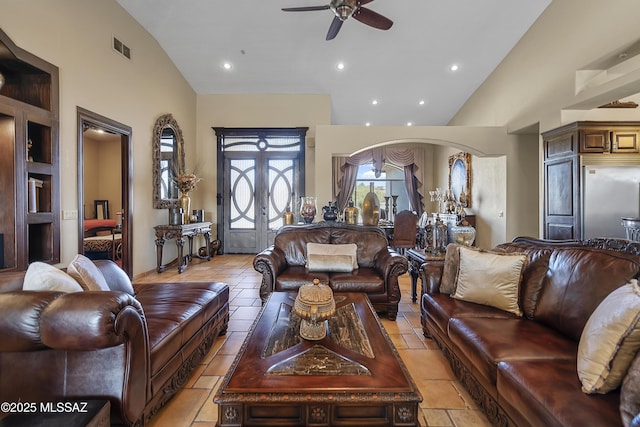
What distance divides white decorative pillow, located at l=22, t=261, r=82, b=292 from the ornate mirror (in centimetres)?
391

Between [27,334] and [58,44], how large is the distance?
3493 millimetres

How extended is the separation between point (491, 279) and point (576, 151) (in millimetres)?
3189

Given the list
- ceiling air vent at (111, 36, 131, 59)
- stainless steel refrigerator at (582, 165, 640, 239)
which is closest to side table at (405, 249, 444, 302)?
stainless steel refrigerator at (582, 165, 640, 239)

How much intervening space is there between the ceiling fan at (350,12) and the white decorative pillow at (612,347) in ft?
11.4

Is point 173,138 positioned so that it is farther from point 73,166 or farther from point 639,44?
point 639,44

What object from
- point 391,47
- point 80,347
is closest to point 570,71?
point 391,47

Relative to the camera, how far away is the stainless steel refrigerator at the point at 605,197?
390 centimetres

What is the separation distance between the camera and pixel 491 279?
2109 millimetres

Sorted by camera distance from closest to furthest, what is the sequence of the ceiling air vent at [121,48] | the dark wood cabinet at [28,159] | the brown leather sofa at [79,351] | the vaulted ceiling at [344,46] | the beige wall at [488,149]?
the brown leather sofa at [79,351]
the dark wood cabinet at [28,159]
the ceiling air vent at [121,48]
the vaulted ceiling at [344,46]
the beige wall at [488,149]

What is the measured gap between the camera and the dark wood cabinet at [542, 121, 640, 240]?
396 centimetres

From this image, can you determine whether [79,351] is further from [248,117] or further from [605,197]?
[248,117]

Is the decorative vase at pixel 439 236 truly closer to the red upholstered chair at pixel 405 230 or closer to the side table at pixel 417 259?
the side table at pixel 417 259

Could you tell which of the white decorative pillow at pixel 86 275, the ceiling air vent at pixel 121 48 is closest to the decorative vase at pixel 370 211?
the white decorative pillow at pixel 86 275

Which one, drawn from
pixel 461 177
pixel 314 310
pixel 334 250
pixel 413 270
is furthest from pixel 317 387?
pixel 461 177
